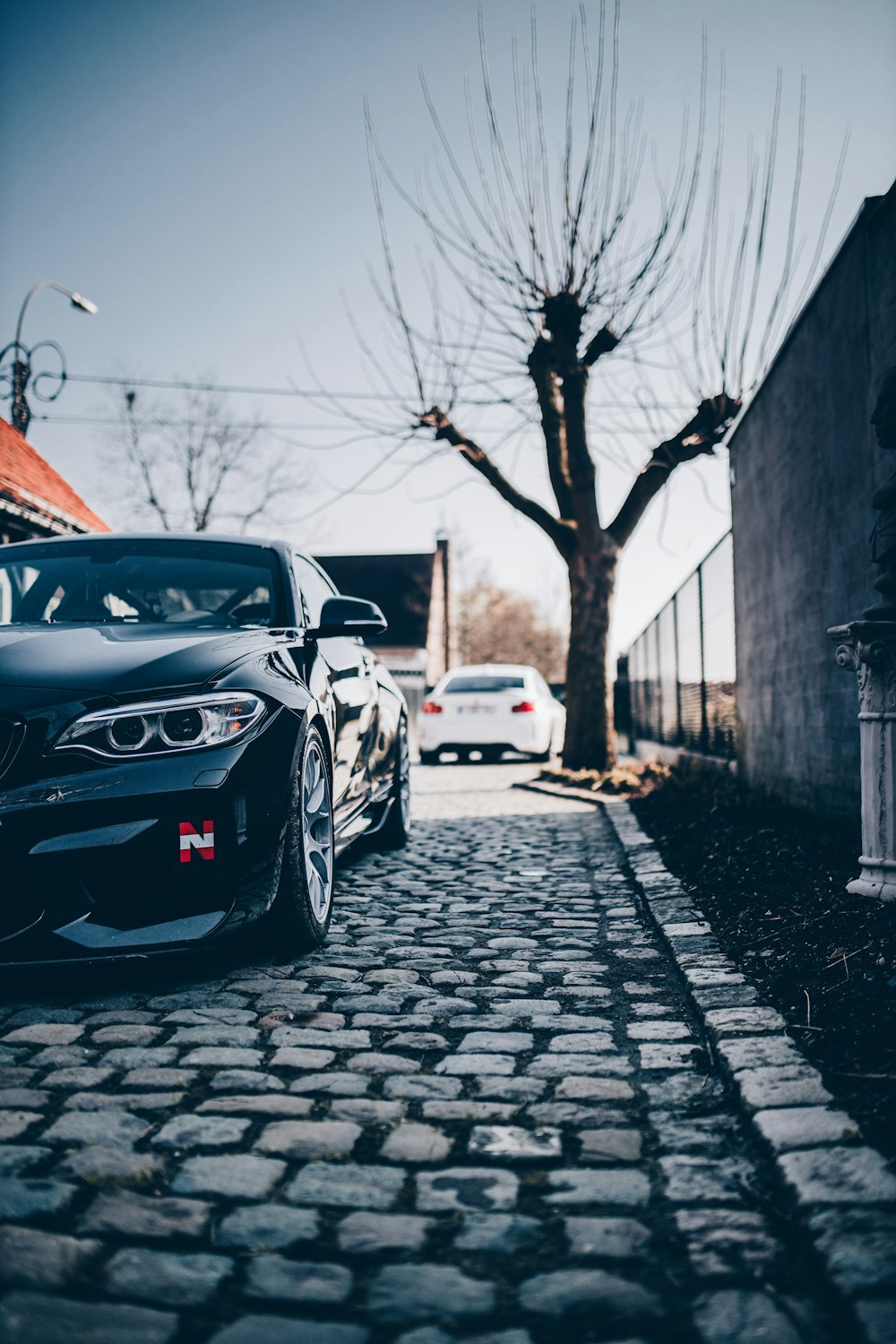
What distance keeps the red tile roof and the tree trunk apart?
18.4 feet

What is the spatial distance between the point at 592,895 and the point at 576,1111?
3024 millimetres

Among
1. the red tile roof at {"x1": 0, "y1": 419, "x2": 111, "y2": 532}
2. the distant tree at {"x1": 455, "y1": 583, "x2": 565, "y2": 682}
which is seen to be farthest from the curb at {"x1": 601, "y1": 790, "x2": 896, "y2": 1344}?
the distant tree at {"x1": 455, "y1": 583, "x2": 565, "y2": 682}

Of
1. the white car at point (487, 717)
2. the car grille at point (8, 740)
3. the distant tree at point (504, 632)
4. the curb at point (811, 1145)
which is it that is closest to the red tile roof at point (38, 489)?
the white car at point (487, 717)

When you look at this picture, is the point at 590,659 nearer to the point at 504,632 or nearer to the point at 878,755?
the point at 878,755

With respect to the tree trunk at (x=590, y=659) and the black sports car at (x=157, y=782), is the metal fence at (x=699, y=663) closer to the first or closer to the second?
the tree trunk at (x=590, y=659)

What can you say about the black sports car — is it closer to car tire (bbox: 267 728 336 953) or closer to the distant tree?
car tire (bbox: 267 728 336 953)

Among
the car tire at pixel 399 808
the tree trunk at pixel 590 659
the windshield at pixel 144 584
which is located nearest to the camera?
the windshield at pixel 144 584

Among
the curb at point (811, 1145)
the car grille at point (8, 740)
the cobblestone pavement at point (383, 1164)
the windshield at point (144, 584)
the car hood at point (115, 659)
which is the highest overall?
the windshield at point (144, 584)

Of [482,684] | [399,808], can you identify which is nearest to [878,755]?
[399,808]

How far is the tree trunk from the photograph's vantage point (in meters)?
13.5

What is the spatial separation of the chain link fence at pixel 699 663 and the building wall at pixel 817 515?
1444 mm

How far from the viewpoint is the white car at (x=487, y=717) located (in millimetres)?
16172

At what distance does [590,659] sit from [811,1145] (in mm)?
11541

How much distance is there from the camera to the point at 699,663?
40.1 feet
